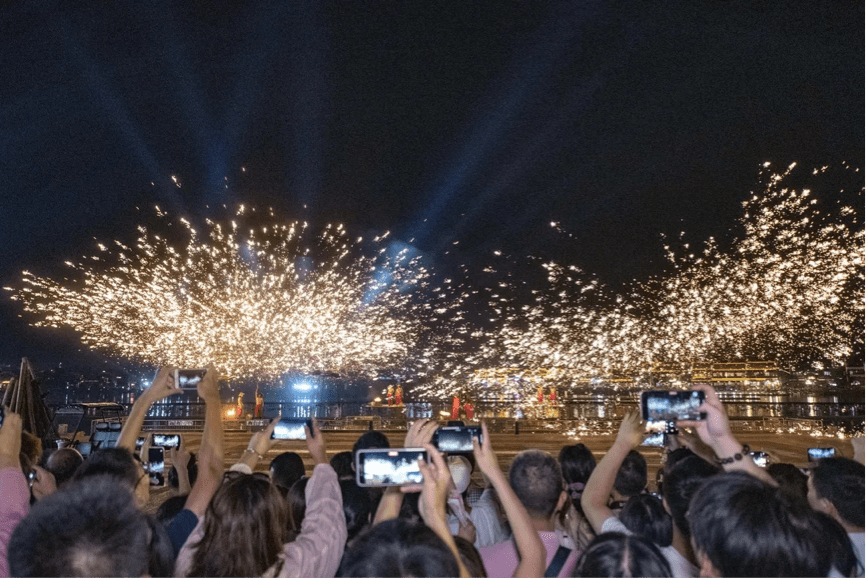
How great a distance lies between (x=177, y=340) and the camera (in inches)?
1811

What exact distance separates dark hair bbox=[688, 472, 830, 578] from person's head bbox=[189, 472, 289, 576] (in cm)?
191

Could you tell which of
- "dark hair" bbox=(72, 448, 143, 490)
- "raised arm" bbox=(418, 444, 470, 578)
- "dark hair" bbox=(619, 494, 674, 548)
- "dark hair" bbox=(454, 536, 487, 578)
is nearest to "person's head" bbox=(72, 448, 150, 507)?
"dark hair" bbox=(72, 448, 143, 490)

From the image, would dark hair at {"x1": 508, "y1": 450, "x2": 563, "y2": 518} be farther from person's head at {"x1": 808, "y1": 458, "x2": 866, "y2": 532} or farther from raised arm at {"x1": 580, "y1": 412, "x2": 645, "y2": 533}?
person's head at {"x1": 808, "y1": 458, "x2": 866, "y2": 532}

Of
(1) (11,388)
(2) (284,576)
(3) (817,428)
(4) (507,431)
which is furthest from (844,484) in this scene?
(3) (817,428)

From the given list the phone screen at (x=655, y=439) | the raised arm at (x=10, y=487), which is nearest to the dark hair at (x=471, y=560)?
the raised arm at (x=10, y=487)

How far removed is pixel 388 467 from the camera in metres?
3.29

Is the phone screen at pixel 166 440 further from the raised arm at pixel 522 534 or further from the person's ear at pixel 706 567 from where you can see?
the person's ear at pixel 706 567

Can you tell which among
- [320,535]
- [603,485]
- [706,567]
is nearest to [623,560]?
[706,567]

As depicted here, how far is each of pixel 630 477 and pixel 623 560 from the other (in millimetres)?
2948

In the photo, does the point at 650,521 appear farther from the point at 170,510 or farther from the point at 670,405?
the point at 170,510

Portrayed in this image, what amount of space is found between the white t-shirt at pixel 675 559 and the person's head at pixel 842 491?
0.88m

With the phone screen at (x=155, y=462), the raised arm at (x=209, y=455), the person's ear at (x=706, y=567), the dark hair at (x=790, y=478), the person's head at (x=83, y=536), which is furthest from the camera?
the phone screen at (x=155, y=462)

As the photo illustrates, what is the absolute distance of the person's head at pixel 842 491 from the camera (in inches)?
146

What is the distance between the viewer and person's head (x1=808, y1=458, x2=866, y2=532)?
3.71 meters
